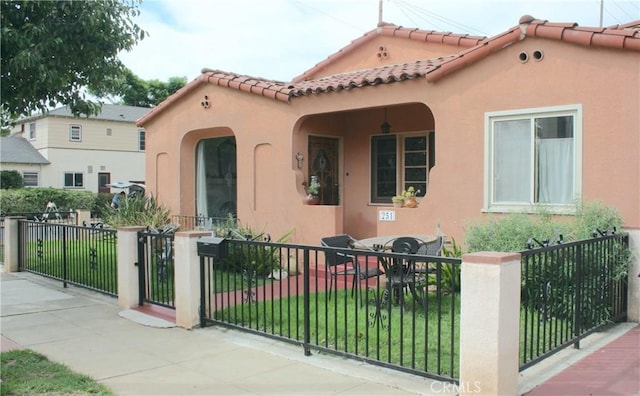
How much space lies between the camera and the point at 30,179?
118ft

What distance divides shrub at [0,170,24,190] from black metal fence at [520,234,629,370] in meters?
34.0

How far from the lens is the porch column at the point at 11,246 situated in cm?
1161

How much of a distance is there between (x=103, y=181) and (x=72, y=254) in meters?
30.8

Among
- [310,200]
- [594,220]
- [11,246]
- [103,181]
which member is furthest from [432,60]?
[103,181]

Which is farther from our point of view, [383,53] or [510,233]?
[383,53]

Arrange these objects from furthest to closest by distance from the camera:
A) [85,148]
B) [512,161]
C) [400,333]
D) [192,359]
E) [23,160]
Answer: [85,148] < [23,160] < [512,161] < [192,359] < [400,333]

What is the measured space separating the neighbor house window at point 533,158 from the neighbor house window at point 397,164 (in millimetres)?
2982

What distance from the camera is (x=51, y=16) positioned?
23.7 ft

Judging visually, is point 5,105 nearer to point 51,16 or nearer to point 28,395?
point 51,16

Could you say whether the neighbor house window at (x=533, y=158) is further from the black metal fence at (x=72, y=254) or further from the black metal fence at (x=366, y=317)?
the black metal fence at (x=72, y=254)

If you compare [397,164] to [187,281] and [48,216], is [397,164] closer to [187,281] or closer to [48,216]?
[187,281]

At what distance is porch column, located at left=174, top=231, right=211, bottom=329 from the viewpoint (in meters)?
6.87

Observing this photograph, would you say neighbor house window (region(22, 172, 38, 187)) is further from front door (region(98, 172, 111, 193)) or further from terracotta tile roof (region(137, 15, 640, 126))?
terracotta tile roof (region(137, 15, 640, 126))

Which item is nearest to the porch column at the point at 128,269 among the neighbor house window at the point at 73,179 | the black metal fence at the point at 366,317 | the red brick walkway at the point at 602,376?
the black metal fence at the point at 366,317
